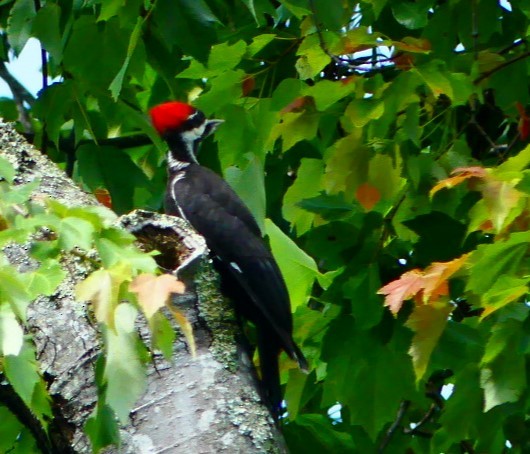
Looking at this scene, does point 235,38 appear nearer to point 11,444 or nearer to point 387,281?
point 387,281

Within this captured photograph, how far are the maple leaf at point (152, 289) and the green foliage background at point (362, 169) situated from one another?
0.79 meters

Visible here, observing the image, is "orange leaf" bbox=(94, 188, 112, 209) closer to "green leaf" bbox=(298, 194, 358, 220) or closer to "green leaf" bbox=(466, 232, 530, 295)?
"green leaf" bbox=(298, 194, 358, 220)

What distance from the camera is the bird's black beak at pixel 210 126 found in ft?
12.6

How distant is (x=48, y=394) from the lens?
2383mm

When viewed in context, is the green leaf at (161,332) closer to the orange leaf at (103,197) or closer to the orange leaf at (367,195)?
the orange leaf at (367,195)

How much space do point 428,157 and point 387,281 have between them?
40 centimetres

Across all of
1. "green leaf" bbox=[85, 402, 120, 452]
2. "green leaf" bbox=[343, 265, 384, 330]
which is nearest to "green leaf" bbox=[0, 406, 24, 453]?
"green leaf" bbox=[85, 402, 120, 452]

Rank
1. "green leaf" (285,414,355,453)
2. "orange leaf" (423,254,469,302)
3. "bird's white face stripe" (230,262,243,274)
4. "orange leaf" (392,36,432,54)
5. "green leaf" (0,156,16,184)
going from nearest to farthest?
"green leaf" (0,156,16,184), "orange leaf" (423,254,469,302), "orange leaf" (392,36,432,54), "bird's white face stripe" (230,262,243,274), "green leaf" (285,414,355,453)

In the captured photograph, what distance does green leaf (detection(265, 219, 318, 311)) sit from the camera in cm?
366

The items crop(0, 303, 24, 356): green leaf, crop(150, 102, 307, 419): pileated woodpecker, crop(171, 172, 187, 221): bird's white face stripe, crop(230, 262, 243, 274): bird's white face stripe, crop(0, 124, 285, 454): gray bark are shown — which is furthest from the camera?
crop(171, 172, 187, 221): bird's white face stripe

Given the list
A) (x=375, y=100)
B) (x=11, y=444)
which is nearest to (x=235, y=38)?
(x=375, y=100)

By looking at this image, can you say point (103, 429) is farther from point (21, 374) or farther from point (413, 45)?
point (413, 45)

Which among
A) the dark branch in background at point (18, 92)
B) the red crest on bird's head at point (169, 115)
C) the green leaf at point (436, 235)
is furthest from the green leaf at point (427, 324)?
the dark branch in background at point (18, 92)

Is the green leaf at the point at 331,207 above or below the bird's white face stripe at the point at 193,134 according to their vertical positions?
below
